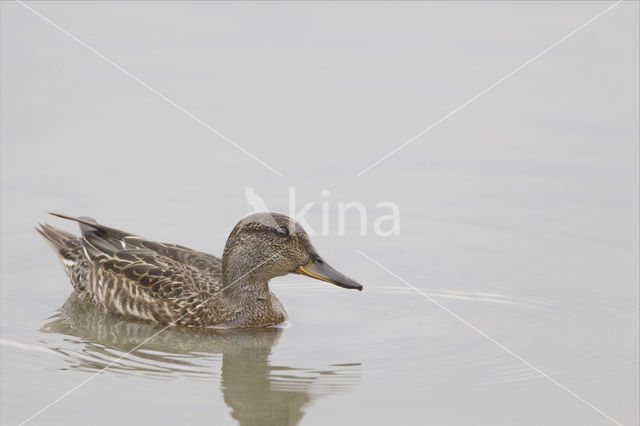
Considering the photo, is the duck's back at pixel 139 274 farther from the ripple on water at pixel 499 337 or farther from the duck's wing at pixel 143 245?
the ripple on water at pixel 499 337

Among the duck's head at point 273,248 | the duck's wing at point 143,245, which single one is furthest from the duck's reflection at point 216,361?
the duck's wing at point 143,245

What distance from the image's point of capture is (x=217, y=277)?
10578mm

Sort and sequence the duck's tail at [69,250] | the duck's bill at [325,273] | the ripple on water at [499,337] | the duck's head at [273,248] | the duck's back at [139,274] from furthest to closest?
1. the duck's tail at [69,250]
2. the duck's back at [139,274]
3. the duck's head at [273,248]
4. the duck's bill at [325,273]
5. the ripple on water at [499,337]

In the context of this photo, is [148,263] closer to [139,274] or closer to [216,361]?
[139,274]

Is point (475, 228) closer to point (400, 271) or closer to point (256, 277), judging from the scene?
point (400, 271)

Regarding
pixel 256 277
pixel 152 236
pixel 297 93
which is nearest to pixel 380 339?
pixel 256 277

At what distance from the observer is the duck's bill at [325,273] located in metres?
9.91

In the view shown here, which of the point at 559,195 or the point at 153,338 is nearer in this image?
the point at 153,338

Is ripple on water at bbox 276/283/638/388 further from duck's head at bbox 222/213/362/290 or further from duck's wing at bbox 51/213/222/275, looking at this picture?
duck's wing at bbox 51/213/222/275

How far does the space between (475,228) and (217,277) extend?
274 centimetres

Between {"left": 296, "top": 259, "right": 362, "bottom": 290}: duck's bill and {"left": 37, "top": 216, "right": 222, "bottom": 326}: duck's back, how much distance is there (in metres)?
0.83

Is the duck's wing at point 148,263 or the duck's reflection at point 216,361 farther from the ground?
the duck's wing at point 148,263

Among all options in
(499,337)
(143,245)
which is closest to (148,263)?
(143,245)

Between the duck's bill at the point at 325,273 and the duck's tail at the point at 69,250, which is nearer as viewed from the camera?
the duck's bill at the point at 325,273
